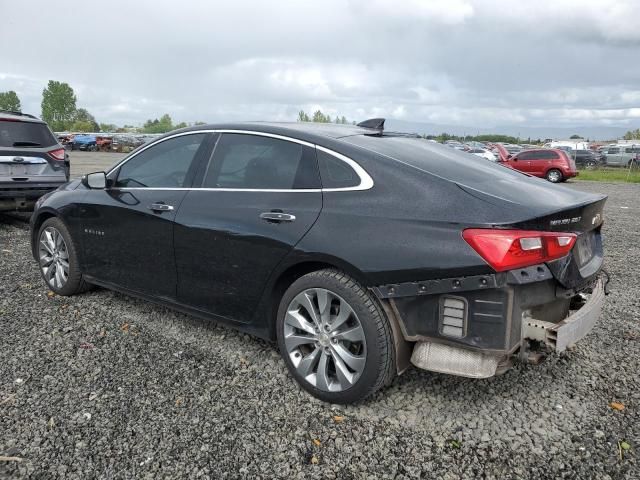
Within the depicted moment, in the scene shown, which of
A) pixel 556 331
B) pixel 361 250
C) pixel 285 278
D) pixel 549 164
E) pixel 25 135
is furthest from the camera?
pixel 549 164

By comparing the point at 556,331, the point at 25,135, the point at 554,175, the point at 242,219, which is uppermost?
the point at 25,135

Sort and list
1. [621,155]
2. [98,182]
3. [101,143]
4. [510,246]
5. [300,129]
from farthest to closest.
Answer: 1. [101,143]
2. [621,155]
3. [98,182]
4. [300,129]
5. [510,246]

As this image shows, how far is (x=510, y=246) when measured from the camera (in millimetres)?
2535

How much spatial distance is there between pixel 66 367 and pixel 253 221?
1554 millimetres

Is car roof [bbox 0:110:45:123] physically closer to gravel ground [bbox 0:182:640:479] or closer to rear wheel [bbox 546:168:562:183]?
gravel ground [bbox 0:182:640:479]

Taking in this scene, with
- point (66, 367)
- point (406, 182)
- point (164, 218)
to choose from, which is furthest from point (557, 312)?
point (66, 367)

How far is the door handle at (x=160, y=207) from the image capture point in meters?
3.79

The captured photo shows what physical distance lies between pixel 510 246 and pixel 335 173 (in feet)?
3.56

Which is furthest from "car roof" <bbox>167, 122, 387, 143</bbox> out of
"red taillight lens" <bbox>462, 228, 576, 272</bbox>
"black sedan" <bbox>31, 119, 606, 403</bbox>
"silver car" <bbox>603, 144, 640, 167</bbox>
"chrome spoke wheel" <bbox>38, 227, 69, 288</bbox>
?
"silver car" <bbox>603, 144, 640, 167</bbox>

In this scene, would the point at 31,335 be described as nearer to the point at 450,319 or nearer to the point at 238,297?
the point at 238,297

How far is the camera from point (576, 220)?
2.88 m

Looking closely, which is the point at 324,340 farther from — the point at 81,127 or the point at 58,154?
the point at 81,127

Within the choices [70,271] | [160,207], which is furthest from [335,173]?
[70,271]

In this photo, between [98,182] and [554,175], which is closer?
[98,182]
